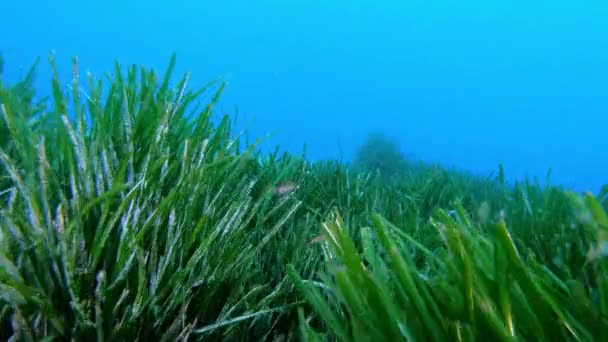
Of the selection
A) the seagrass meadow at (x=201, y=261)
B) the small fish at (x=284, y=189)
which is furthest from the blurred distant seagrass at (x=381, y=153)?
the seagrass meadow at (x=201, y=261)

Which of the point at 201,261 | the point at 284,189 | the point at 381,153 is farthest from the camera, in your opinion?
the point at 381,153

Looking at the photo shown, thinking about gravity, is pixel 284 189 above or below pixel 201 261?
above

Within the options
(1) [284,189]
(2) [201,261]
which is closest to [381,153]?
(1) [284,189]

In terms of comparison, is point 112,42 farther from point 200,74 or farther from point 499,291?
point 499,291

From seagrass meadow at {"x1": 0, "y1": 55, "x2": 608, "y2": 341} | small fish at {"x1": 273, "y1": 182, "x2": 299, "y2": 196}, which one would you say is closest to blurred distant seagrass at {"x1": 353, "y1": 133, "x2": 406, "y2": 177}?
small fish at {"x1": 273, "y1": 182, "x2": 299, "y2": 196}

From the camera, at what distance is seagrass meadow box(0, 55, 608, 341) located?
2.67 ft

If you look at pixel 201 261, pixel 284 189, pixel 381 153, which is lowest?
pixel 201 261

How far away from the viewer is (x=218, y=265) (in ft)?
4.16

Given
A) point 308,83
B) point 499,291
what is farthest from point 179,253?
point 308,83

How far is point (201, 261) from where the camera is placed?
1324 mm

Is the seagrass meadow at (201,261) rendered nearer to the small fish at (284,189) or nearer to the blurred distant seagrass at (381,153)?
the small fish at (284,189)

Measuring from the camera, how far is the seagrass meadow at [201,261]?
81 centimetres

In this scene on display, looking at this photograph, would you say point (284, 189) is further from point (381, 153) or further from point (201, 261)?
point (381, 153)

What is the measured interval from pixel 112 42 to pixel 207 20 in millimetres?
31225
